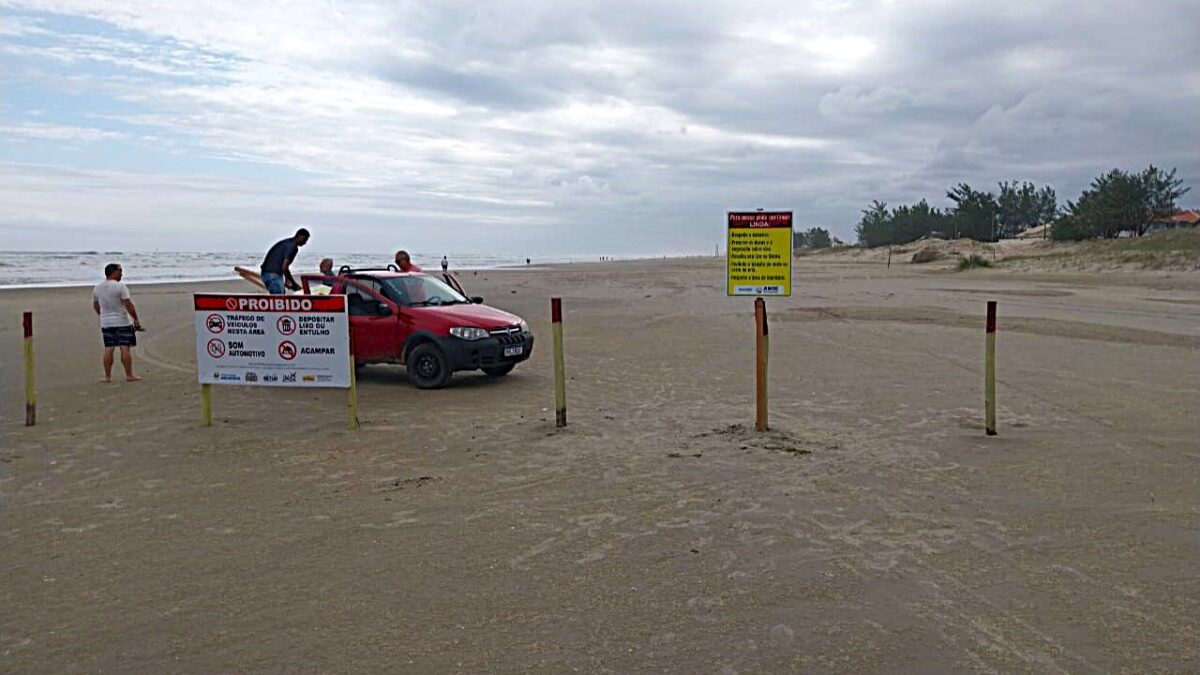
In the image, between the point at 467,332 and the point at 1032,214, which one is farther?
the point at 1032,214

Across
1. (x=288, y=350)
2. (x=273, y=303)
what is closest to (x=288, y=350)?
(x=288, y=350)

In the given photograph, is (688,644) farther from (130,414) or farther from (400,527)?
(130,414)

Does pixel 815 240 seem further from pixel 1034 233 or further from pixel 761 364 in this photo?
pixel 761 364

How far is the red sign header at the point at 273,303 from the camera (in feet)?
32.3

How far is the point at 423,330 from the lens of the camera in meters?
12.8

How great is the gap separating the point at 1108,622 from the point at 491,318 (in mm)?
9388

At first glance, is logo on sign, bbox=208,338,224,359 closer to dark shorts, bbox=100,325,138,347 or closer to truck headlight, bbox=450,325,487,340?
truck headlight, bbox=450,325,487,340

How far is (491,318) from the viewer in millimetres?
13102

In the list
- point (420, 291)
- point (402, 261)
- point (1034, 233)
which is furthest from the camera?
point (1034, 233)

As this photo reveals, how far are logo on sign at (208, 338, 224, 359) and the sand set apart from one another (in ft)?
2.46

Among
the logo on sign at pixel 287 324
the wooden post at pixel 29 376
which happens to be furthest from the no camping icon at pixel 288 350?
the wooden post at pixel 29 376

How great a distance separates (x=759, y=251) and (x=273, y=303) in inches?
197

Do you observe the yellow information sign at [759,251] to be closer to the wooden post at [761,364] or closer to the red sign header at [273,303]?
the wooden post at [761,364]

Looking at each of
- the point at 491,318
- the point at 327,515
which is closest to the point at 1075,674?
the point at 327,515
